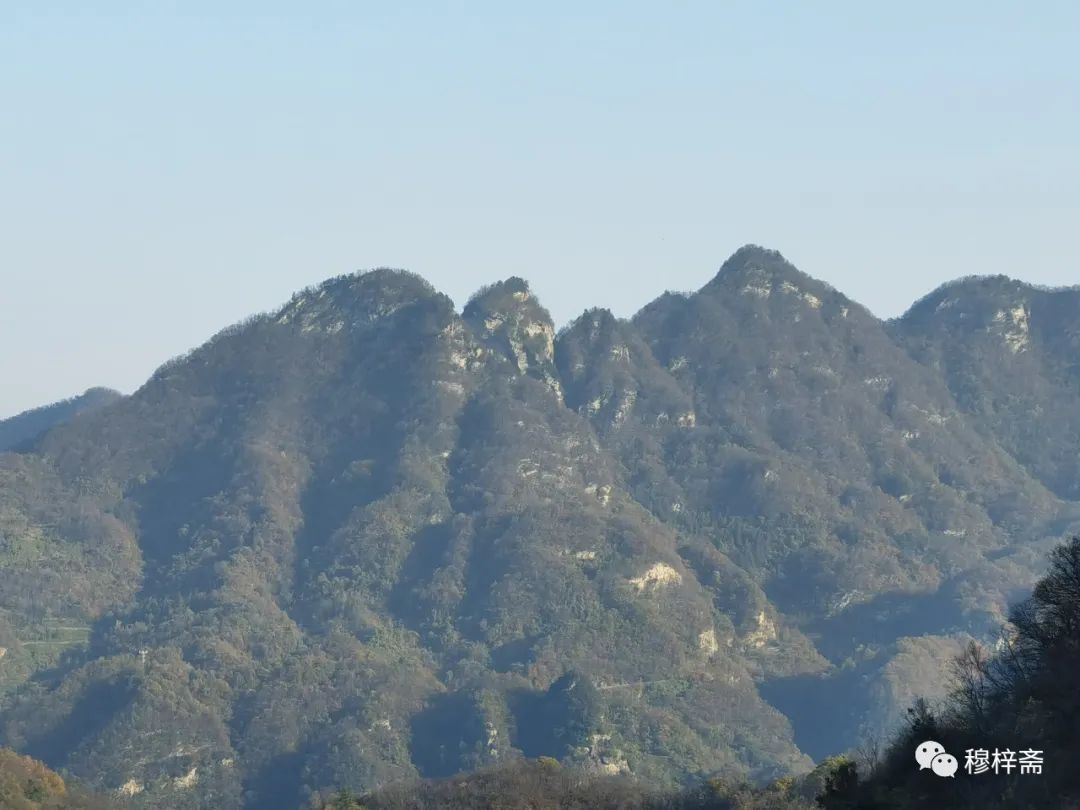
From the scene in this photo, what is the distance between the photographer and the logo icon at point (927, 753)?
293 ft

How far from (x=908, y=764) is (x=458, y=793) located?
67978 millimetres

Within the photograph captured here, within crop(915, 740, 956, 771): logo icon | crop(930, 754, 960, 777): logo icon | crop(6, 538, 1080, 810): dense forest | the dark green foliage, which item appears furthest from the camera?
crop(915, 740, 956, 771): logo icon

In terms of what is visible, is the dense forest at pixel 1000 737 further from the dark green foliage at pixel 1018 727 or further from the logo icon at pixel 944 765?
the logo icon at pixel 944 765

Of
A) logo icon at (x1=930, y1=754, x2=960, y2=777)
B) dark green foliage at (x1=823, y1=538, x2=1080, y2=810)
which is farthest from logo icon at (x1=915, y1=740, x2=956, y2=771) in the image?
dark green foliage at (x1=823, y1=538, x2=1080, y2=810)

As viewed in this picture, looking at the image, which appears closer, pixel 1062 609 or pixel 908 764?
pixel 908 764

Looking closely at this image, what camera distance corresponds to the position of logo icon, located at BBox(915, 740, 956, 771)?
Answer: 89.2 meters

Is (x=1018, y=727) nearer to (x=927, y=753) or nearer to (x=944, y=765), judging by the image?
(x=927, y=753)

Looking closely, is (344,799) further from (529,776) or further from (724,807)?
(724,807)

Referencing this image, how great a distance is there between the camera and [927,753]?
295 ft

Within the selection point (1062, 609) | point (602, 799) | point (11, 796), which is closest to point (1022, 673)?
point (1062, 609)

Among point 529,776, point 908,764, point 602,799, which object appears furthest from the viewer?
point 529,776

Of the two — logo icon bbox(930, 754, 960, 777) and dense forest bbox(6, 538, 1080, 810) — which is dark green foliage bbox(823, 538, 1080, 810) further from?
logo icon bbox(930, 754, 960, 777)

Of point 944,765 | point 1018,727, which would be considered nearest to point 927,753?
point 944,765

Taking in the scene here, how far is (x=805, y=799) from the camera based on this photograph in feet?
441
